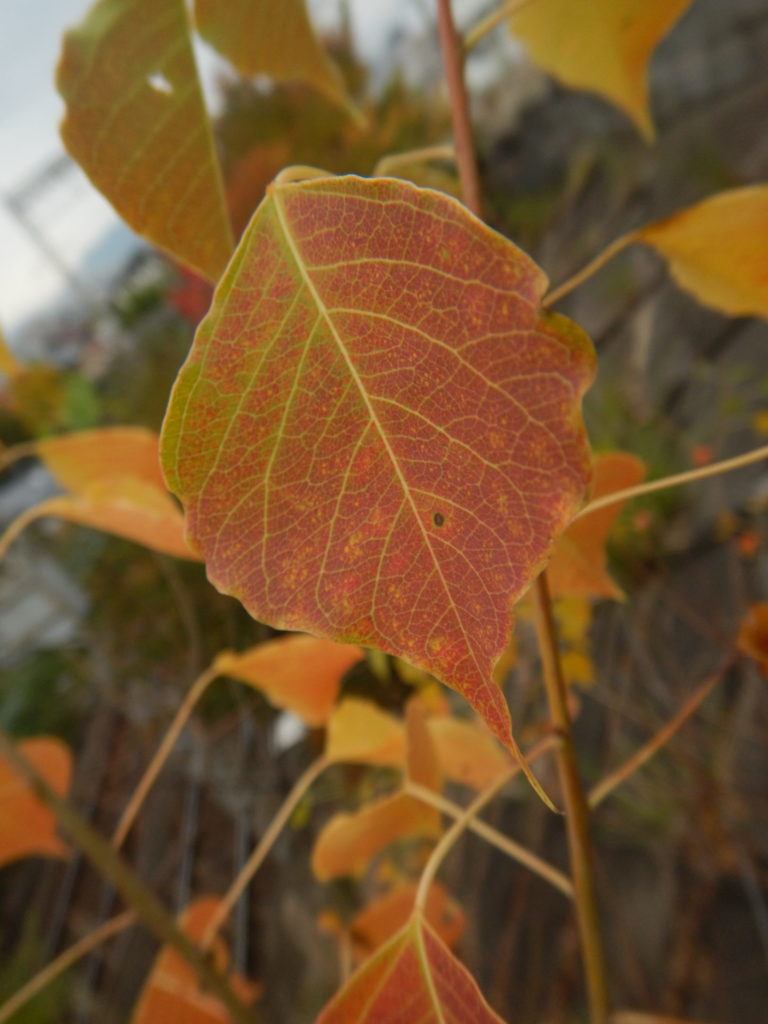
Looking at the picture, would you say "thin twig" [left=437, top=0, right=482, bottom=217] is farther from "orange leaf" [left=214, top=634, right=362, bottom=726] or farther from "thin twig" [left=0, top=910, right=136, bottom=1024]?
"thin twig" [left=0, top=910, right=136, bottom=1024]

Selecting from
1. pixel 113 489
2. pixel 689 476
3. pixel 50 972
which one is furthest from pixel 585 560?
pixel 50 972

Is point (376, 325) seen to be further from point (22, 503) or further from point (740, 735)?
point (22, 503)

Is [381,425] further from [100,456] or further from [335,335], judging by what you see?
[100,456]

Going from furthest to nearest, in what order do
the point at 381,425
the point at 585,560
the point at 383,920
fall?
the point at 383,920, the point at 585,560, the point at 381,425

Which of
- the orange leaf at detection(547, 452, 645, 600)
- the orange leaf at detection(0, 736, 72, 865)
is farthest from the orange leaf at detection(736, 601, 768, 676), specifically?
the orange leaf at detection(0, 736, 72, 865)

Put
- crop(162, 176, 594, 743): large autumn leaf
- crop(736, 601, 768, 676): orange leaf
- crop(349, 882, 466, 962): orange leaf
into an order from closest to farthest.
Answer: crop(162, 176, 594, 743): large autumn leaf
crop(736, 601, 768, 676): orange leaf
crop(349, 882, 466, 962): orange leaf

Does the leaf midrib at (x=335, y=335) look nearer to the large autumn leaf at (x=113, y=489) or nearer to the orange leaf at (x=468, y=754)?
the large autumn leaf at (x=113, y=489)

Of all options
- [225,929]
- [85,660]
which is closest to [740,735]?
[225,929]

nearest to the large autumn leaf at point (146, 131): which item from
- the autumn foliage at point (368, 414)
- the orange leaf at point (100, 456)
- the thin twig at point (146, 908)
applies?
the autumn foliage at point (368, 414)
